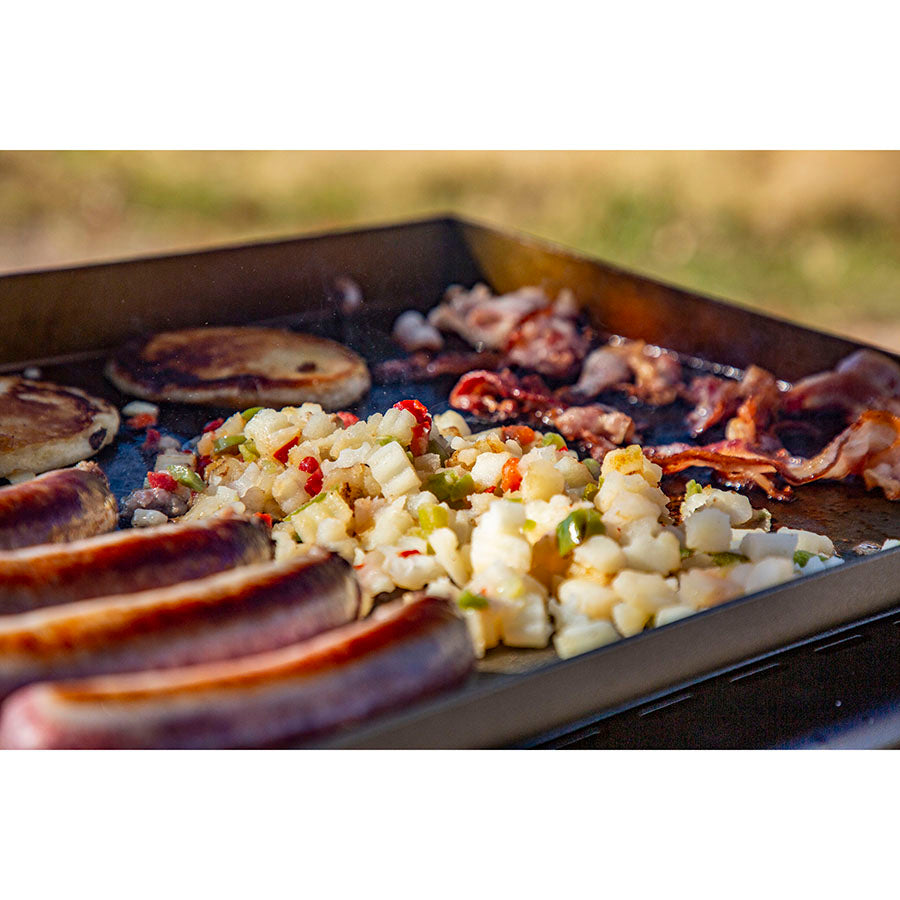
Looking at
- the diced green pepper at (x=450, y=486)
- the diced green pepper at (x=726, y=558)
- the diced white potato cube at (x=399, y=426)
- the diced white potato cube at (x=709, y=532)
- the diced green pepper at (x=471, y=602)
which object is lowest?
the diced green pepper at (x=471, y=602)

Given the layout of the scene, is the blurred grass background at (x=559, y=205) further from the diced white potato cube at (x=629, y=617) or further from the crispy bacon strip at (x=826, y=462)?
the diced white potato cube at (x=629, y=617)

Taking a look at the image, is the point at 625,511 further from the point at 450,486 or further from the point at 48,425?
the point at 48,425

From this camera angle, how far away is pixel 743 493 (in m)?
3.55

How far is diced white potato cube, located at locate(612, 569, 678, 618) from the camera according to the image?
2607 mm

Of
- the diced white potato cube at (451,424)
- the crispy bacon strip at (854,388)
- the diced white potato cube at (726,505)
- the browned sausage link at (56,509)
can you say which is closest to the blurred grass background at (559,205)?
the crispy bacon strip at (854,388)

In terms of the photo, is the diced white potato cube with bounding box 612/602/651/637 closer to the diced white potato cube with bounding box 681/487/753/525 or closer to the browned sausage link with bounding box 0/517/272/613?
the diced white potato cube with bounding box 681/487/753/525

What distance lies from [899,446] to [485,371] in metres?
1.51

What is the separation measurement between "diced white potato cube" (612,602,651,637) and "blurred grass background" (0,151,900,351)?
79.2 inches

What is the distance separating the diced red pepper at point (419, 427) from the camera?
3.21 m

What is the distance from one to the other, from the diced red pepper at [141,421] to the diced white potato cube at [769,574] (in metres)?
2.20

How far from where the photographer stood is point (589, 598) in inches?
103

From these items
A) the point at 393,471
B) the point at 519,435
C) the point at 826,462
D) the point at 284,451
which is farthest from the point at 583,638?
the point at 826,462

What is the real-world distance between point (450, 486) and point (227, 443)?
0.78 meters

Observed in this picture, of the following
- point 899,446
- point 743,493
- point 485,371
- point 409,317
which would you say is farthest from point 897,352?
point 409,317
